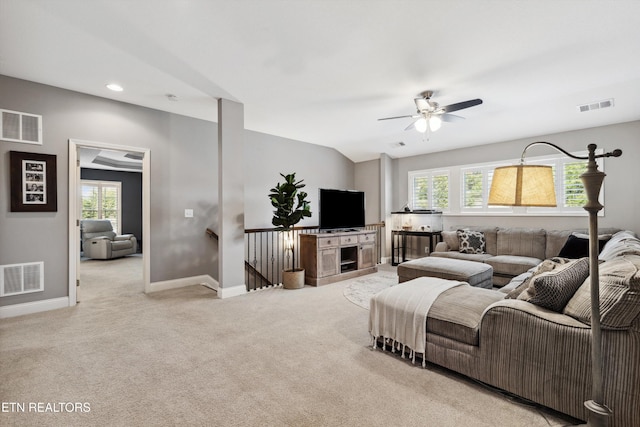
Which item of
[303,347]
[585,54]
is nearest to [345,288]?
[303,347]

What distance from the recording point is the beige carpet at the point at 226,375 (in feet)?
5.70

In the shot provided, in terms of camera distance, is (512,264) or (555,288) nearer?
(555,288)

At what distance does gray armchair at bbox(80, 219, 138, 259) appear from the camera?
7492 millimetres

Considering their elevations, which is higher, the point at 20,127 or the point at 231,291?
the point at 20,127

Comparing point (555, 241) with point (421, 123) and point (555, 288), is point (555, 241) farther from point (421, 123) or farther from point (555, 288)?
point (555, 288)

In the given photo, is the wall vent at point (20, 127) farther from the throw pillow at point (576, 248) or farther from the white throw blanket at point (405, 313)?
the throw pillow at point (576, 248)

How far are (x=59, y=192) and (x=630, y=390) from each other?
5.51 meters

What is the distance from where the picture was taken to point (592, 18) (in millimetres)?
2338

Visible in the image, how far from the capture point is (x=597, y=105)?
400 centimetres

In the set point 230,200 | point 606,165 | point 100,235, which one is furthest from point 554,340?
point 100,235

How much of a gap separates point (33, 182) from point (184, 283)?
2.31 metres

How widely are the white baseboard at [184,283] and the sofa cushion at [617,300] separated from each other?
4.28 metres

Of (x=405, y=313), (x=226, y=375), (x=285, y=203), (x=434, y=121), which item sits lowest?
(x=226, y=375)

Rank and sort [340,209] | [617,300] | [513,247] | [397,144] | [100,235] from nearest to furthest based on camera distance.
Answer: [617,300] < [513,247] < [340,209] < [397,144] < [100,235]
